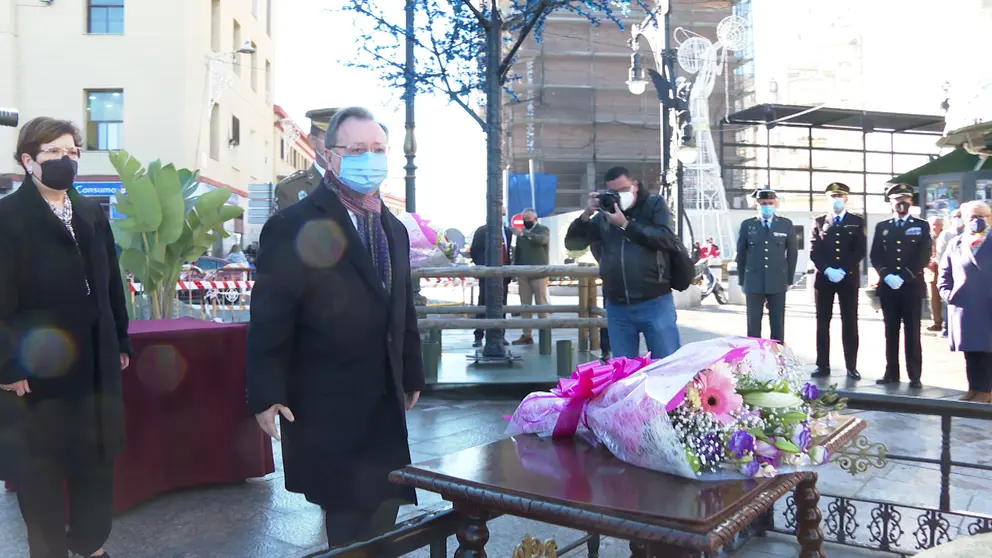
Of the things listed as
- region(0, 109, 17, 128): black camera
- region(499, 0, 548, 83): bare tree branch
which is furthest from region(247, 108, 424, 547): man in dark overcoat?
region(499, 0, 548, 83): bare tree branch

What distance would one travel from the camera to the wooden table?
1.56 metres

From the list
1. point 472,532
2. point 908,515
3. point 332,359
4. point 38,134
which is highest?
point 38,134

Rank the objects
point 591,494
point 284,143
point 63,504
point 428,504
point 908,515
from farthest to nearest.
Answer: point 284,143 < point 428,504 < point 908,515 < point 63,504 < point 591,494

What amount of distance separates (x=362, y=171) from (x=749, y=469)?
1681mm

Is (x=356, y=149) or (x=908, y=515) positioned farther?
(x=908, y=515)

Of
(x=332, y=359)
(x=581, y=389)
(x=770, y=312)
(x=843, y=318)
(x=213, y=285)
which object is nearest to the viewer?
(x=581, y=389)

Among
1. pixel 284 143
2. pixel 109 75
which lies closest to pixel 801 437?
pixel 109 75

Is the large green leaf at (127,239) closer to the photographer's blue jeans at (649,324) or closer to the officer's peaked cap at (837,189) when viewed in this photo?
the photographer's blue jeans at (649,324)

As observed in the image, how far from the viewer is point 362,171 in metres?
2.83

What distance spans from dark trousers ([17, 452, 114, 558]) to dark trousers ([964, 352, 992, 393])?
6.96 m

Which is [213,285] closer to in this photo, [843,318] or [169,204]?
[169,204]

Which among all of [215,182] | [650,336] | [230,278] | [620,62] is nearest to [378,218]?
[650,336]

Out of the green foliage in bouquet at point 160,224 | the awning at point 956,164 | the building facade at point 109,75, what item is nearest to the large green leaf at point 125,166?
the green foliage in bouquet at point 160,224

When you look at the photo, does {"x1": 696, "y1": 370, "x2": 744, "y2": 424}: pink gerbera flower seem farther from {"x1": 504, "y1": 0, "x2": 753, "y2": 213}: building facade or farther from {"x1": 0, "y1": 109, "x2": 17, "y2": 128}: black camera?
{"x1": 504, "y1": 0, "x2": 753, "y2": 213}: building facade
